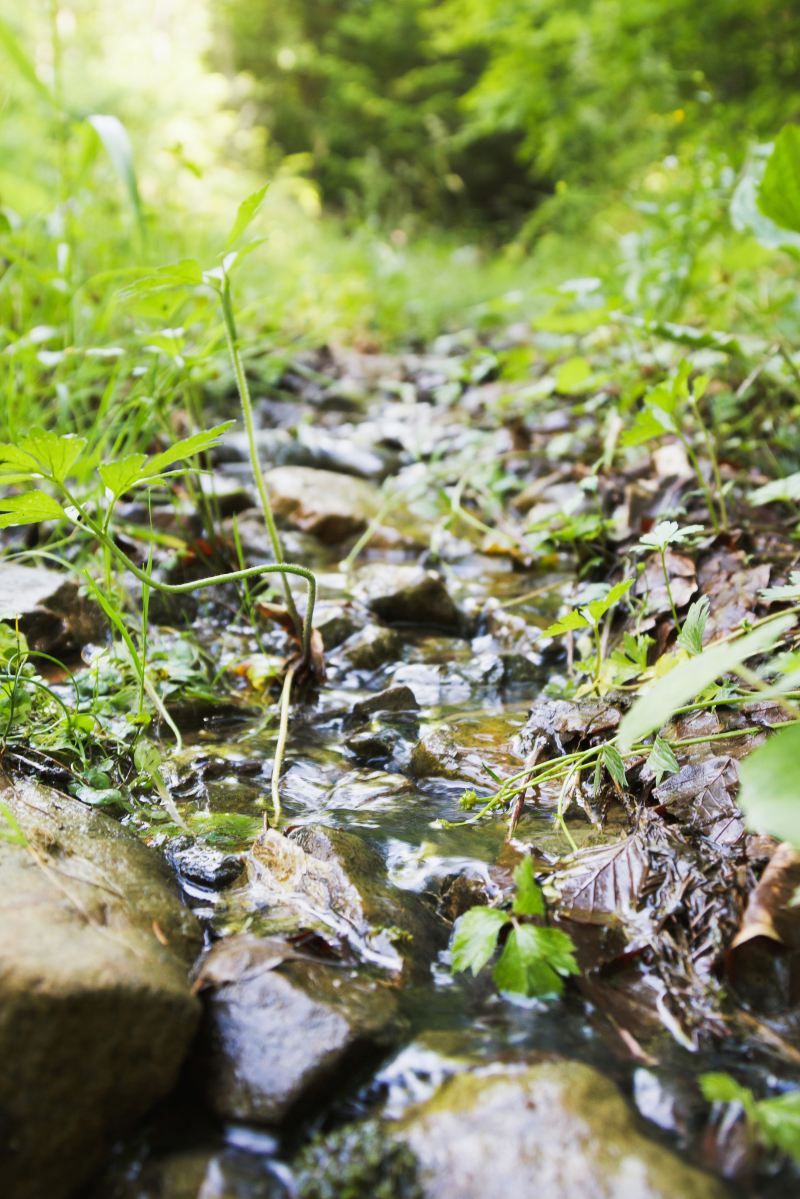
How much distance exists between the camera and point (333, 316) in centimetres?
435

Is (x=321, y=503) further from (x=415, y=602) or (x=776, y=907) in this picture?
(x=776, y=907)

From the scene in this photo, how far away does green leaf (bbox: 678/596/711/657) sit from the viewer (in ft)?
4.05

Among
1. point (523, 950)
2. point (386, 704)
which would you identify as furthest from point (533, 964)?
point (386, 704)

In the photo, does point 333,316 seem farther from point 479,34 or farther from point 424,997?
point 479,34

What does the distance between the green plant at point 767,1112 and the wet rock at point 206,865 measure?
645 millimetres

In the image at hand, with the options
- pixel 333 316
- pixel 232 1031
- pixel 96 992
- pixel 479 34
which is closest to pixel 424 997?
pixel 232 1031

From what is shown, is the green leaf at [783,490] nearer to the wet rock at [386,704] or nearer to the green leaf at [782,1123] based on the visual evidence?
the wet rock at [386,704]

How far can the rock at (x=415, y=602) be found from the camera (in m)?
1.99

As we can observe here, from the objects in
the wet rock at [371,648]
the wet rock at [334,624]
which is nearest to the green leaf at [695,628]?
the wet rock at [371,648]

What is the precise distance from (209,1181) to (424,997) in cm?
30

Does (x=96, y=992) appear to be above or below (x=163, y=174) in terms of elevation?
below

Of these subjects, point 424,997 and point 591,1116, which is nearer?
point 591,1116

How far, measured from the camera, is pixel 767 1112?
0.71 m

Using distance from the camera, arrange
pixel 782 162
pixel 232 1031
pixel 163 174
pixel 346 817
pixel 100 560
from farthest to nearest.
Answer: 1. pixel 163 174
2. pixel 100 560
3. pixel 782 162
4. pixel 346 817
5. pixel 232 1031
